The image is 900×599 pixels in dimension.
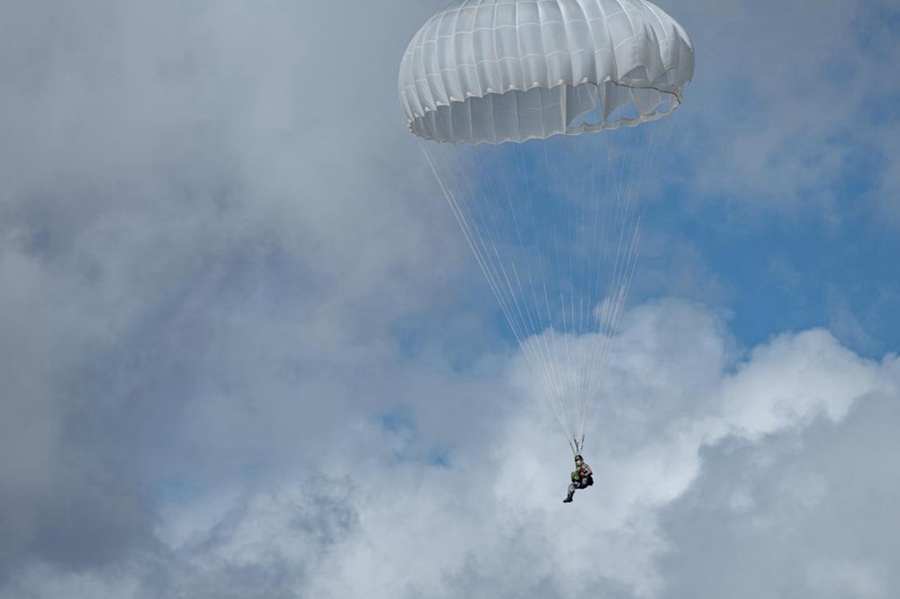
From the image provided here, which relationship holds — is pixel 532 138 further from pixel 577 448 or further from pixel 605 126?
pixel 577 448

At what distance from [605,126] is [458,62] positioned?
16.7 ft

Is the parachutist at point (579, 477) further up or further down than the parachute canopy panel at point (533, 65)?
further down

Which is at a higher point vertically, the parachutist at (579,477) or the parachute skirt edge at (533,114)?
the parachute skirt edge at (533,114)

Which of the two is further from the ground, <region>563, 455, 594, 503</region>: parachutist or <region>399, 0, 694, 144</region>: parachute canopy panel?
<region>399, 0, 694, 144</region>: parachute canopy panel

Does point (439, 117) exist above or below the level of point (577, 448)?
above

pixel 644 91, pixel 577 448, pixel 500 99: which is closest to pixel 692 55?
pixel 644 91

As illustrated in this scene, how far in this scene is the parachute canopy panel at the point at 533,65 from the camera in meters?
61.6

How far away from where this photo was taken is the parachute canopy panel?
202ft

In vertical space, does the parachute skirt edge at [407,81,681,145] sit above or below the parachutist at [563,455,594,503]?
above

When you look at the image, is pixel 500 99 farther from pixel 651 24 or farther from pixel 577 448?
pixel 577 448

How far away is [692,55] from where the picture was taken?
6394 cm

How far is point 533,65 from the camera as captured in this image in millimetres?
61688

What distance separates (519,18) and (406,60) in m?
3.81

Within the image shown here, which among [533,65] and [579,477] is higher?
[533,65]
